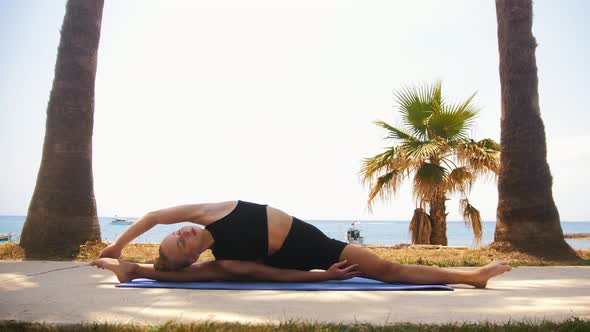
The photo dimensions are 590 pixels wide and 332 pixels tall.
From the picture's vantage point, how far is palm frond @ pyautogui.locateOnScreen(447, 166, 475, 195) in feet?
34.3

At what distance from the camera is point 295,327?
2102 millimetres

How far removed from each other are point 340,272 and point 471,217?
8.09m

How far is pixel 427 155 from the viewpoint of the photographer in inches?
406

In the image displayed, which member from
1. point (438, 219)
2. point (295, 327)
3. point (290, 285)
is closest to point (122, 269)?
point (290, 285)

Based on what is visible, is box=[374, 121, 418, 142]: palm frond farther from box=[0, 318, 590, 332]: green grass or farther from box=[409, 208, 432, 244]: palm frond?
box=[0, 318, 590, 332]: green grass

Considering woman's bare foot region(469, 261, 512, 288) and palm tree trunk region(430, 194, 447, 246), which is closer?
woman's bare foot region(469, 261, 512, 288)

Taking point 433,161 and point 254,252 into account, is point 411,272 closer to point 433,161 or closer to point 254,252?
point 254,252

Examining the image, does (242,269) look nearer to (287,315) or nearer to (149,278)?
(149,278)

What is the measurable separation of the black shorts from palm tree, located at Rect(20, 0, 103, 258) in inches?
155

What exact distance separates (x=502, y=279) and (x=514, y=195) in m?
2.72

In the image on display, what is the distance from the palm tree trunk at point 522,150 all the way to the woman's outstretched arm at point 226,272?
4.05 m

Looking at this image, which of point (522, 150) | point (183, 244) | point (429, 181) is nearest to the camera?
point (183, 244)

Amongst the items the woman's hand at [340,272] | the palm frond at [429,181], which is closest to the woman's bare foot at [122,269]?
the woman's hand at [340,272]

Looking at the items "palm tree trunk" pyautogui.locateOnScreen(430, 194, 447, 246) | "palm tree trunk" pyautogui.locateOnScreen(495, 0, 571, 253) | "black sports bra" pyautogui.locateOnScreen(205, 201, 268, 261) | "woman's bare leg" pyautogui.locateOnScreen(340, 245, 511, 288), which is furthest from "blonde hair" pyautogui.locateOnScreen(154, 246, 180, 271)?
"palm tree trunk" pyautogui.locateOnScreen(430, 194, 447, 246)
